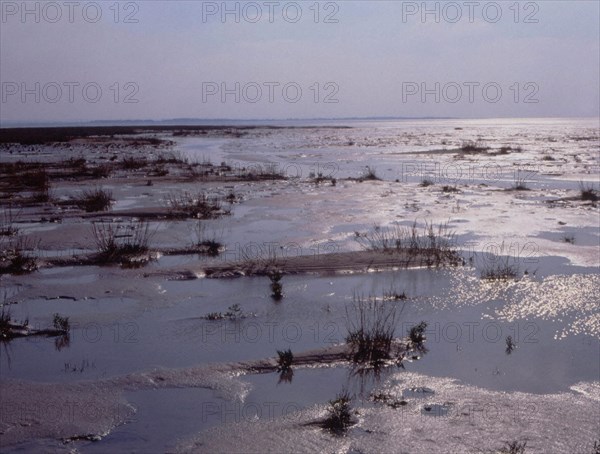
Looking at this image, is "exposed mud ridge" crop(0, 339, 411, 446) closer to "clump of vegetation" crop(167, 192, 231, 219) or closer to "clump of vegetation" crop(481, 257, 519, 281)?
"clump of vegetation" crop(481, 257, 519, 281)

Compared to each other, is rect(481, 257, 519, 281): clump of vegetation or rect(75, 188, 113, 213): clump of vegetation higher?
rect(75, 188, 113, 213): clump of vegetation

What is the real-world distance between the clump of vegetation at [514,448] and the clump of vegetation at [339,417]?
1.24 meters

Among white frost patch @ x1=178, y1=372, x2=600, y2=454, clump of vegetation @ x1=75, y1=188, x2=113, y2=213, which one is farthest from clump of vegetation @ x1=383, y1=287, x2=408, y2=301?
clump of vegetation @ x1=75, y1=188, x2=113, y2=213

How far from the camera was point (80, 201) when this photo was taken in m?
18.6

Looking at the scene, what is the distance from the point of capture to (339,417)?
5582 mm

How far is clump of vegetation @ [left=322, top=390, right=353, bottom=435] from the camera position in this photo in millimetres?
5484

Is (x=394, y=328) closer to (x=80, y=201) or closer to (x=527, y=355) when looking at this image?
(x=527, y=355)

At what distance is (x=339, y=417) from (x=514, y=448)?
1.42m

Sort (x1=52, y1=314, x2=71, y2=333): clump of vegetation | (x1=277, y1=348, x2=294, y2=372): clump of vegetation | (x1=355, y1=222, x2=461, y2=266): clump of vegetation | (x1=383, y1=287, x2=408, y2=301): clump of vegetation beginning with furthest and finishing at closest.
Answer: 1. (x1=355, y1=222, x2=461, y2=266): clump of vegetation
2. (x1=383, y1=287, x2=408, y2=301): clump of vegetation
3. (x1=52, y1=314, x2=71, y2=333): clump of vegetation
4. (x1=277, y1=348, x2=294, y2=372): clump of vegetation

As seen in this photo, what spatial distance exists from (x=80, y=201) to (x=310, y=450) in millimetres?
15004

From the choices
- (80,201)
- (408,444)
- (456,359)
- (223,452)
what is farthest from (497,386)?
(80,201)

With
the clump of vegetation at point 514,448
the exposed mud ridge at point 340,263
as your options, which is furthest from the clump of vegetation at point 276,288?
the clump of vegetation at point 514,448

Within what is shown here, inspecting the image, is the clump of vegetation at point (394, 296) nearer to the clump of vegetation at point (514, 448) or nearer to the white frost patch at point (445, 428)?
the white frost patch at point (445, 428)

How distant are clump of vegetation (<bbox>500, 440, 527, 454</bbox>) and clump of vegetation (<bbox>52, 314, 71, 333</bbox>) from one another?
5.28 metres
